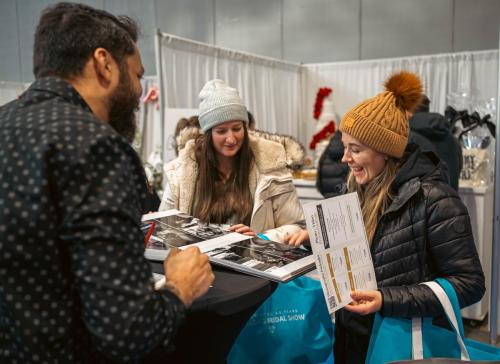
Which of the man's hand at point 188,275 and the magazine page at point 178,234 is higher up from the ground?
the man's hand at point 188,275

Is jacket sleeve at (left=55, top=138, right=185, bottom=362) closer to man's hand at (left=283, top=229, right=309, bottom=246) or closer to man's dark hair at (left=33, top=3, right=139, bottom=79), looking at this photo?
man's dark hair at (left=33, top=3, right=139, bottom=79)

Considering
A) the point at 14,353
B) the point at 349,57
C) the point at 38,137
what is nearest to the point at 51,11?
the point at 38,137

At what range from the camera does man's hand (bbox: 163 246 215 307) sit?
0.88m

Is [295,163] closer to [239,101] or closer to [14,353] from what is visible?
[239,101]

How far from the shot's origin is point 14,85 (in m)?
6.52

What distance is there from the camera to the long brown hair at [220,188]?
207cm

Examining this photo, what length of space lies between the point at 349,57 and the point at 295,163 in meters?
4.43

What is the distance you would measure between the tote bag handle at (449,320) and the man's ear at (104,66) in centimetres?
98

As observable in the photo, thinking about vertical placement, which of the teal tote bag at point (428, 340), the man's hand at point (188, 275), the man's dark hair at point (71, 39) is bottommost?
the teal tote bag at point (428, 340)

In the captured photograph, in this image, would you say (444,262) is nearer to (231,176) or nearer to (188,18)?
(231,176)

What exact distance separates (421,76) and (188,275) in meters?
5.06

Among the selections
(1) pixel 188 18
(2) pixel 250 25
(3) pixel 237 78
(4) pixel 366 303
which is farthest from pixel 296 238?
(1) pixel 188 18

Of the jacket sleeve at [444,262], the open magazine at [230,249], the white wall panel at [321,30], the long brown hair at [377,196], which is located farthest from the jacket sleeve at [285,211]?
the white wall panel at [321,30]

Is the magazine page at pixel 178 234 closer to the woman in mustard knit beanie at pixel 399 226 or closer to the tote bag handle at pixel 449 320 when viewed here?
the woman in mustard knit beanie at pixel 399 226
